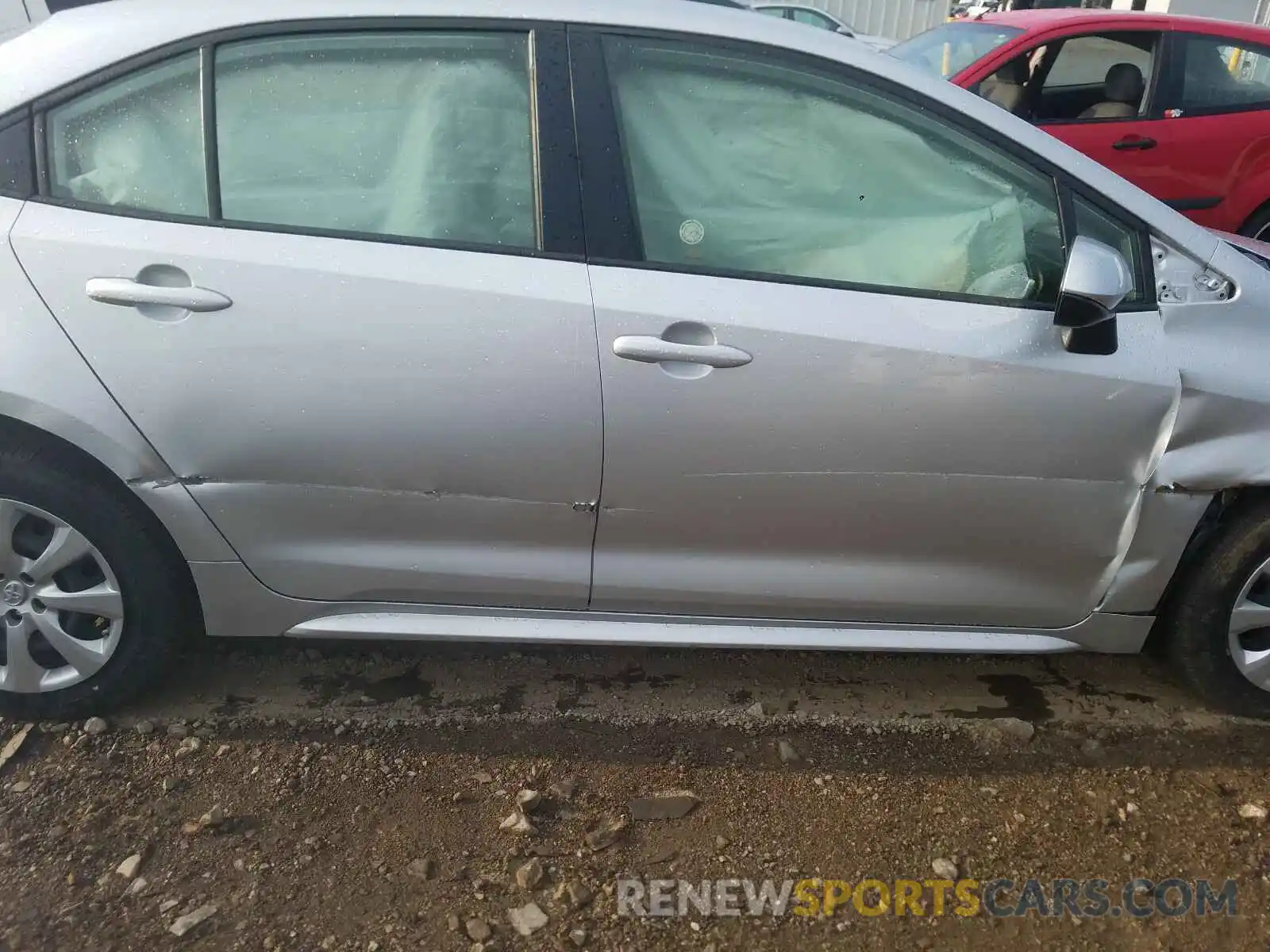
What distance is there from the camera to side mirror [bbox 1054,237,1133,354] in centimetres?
205

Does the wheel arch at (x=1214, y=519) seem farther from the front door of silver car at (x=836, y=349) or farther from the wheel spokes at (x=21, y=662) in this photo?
the wheel spokes at (x=21, y=662)

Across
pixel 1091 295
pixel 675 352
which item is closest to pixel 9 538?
pixel 675 352

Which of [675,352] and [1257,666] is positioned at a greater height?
[675,352]

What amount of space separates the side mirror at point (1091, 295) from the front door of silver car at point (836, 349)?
26mm

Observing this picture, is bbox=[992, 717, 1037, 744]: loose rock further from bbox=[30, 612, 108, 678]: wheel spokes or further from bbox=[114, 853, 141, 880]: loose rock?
bbox=[30, 612, 108, 678]: wheel spokes

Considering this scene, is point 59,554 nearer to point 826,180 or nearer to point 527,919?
point 527,919

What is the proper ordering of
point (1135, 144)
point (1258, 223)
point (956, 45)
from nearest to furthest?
1. point (1135, 144)
2. point (1258, 223)
3. point (956, 45)

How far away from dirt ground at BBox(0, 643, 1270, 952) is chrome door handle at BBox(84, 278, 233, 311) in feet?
3.44

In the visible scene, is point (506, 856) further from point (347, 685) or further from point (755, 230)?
point (755, 230)

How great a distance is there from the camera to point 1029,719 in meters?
2.62

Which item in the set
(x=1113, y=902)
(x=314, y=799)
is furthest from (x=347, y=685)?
(x=1113, y=902)

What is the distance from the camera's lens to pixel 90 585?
7.68 ft

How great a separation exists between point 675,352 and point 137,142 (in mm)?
1240

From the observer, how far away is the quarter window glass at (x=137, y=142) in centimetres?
214
